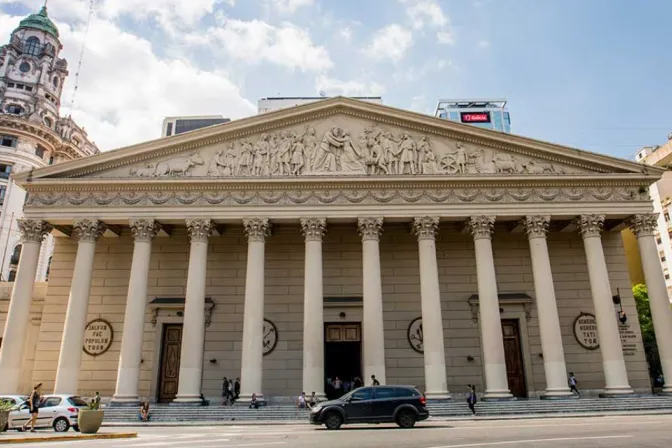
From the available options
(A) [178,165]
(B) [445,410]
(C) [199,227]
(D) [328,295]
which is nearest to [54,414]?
(C) [199,227]

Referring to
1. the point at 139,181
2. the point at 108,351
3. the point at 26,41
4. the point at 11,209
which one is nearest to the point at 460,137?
the point at 139,181

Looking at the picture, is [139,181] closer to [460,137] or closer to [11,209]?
[460,137]

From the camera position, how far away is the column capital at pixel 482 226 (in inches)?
963

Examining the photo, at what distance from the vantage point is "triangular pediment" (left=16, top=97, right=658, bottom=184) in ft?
82.9

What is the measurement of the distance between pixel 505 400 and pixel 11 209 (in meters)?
62.0

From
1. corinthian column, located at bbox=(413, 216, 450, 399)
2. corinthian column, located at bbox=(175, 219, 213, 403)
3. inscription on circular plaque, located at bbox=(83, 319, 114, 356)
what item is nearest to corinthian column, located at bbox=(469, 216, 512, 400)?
corinthian column, located at bbox=(413, 216, 450, 399)

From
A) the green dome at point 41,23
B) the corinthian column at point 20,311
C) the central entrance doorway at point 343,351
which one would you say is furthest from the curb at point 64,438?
the green dome at point 41,23

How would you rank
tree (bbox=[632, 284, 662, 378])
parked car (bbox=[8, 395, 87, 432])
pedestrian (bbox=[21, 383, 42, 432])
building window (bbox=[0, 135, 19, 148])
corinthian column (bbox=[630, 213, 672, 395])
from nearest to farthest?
pedestrian (bbox=[21, 383, 42, 432]), parked car (bbox=[8, 395, 87, 432]), corinthian column (bbox=[630, 213, 672, 395]), tree (bbox=[632, 284, 662, 378]), building window (bbox=[0, 135, 19, 148])

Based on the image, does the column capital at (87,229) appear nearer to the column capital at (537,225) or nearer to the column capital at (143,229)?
the column capital at (143,229)

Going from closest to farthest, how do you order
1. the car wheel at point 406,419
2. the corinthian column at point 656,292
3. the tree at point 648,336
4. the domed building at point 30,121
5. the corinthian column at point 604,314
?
the car wheel at point 406,419, the corinthian column at point 604,314, the corinthian column at point 656,292, the tree at point 648,336, the domed building at point 30,121

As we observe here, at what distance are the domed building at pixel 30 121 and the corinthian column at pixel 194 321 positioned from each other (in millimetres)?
40935

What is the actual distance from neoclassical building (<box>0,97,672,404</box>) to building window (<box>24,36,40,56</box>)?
6288 centimetres

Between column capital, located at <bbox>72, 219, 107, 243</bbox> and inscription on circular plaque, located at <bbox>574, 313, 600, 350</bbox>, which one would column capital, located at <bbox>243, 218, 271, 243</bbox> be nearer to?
column capital, located at <bbox>72, 219, 107, 243</bbox>

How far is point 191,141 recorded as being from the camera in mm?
25641
